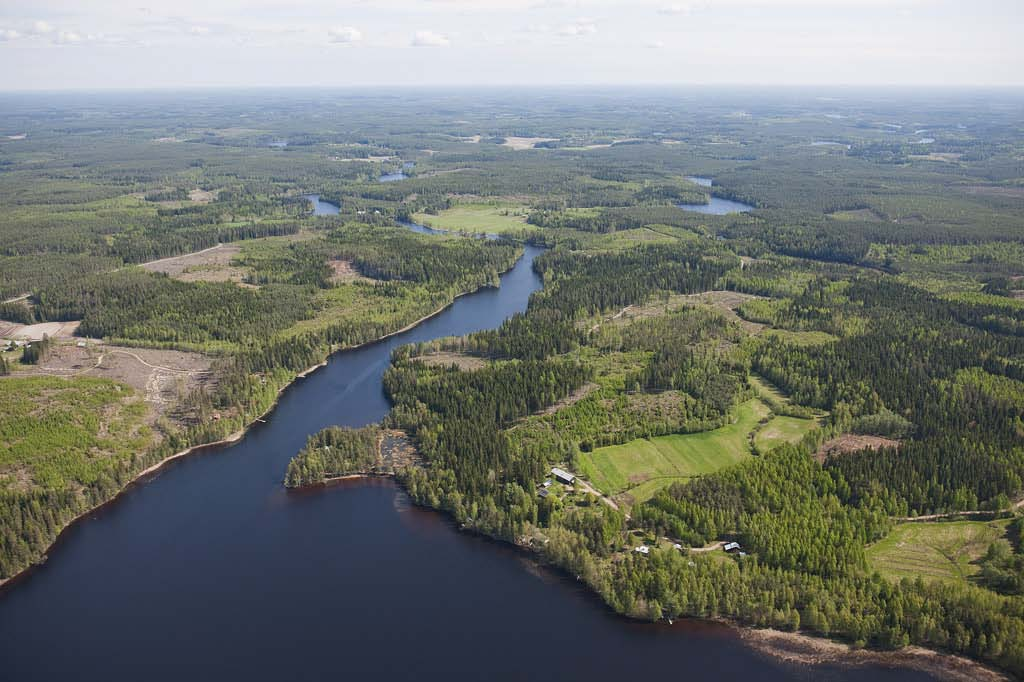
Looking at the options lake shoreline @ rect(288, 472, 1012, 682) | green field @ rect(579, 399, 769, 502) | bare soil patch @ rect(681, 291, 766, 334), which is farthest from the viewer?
bare soil patch @ rect(681, 291, 766, 334)

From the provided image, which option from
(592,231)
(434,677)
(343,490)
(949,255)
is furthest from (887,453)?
(592,231)

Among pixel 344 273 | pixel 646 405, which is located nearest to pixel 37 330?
pixel 344 273

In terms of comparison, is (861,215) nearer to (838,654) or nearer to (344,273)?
(344,273)

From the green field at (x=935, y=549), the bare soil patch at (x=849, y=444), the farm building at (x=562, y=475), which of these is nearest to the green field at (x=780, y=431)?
the bare soil patch at (x=849, y=444)

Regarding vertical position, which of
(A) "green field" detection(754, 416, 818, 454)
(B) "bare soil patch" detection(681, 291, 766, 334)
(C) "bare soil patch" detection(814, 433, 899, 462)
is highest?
(B) "bare soil patch" detection(681, 291, 766, 334)

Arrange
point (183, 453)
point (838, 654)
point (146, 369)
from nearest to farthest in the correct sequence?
point (838, 654)
point (183, 453)
point (146, 369)

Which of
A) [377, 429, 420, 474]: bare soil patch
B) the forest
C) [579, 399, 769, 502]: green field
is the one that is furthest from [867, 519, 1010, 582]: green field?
[377, 429, 420, 474]: bare soil patch

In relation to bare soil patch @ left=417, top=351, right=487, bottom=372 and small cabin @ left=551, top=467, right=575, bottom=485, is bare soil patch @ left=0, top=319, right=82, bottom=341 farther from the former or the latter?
small cabin @ left=551, top=467, right=575, bottom=485

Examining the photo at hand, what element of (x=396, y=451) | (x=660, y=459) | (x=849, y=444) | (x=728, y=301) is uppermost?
(x=728, y=301)
